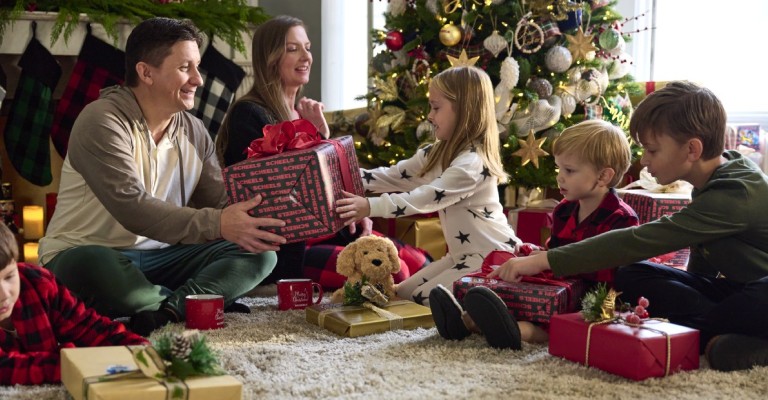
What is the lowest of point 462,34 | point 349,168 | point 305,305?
point 305,305

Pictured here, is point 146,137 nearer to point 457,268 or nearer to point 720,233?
point 457,268

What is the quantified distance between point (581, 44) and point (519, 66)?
262 mm

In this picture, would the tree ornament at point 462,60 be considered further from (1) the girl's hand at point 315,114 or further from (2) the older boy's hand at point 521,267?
(2) the older boy's hand at point 521,267

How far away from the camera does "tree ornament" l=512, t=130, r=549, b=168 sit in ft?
11.4

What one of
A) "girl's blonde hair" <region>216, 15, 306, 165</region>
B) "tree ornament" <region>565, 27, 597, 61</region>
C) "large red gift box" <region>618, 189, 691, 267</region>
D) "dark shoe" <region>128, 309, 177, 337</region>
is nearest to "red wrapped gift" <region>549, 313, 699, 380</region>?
"large red gift box" <region>618, 189, 691, 267</region>

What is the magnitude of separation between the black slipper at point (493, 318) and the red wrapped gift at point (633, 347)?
132 mm

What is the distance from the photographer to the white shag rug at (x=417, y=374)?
172 cm

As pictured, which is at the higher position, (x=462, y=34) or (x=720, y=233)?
(x=462, y=34)

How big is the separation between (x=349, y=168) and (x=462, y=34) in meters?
1.38

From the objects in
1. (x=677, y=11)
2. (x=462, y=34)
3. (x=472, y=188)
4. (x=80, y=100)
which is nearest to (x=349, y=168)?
(x=472, y=188)

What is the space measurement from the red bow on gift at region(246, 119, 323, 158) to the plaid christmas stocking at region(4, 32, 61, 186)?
6.17 ft

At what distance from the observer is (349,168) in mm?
2475

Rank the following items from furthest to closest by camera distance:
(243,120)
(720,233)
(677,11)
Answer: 1. (677,11)
2. (243,120)
3. (720,233)

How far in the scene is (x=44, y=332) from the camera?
179cm
